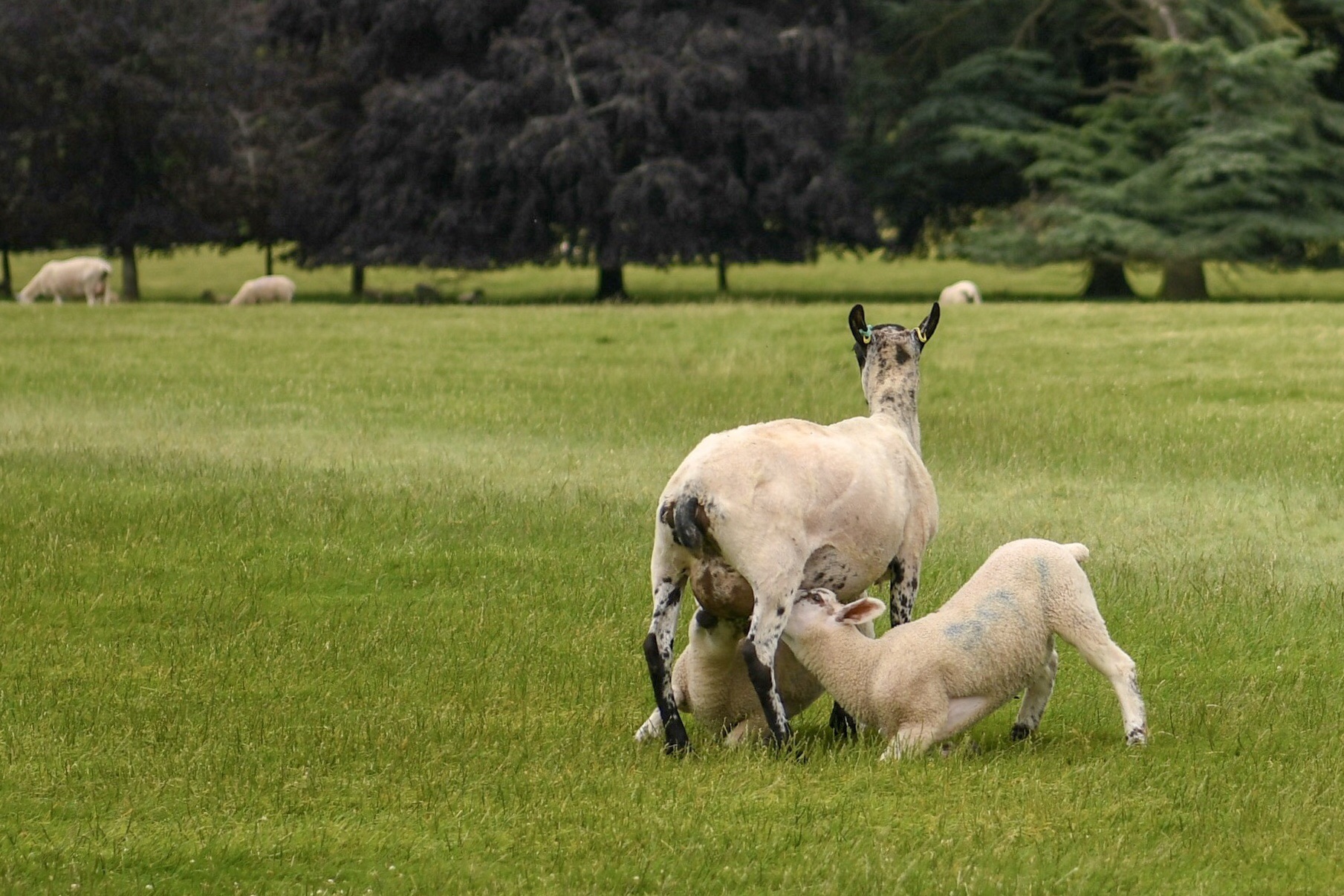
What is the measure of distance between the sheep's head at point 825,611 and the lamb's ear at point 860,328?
60.7 inches

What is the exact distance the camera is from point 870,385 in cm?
912

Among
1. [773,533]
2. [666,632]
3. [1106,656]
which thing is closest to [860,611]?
[773,533]

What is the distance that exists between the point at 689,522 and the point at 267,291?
1471 inches

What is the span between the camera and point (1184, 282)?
40531mm

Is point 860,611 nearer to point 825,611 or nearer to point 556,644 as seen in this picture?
point 825,611

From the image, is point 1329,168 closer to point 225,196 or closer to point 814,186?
point 814,186

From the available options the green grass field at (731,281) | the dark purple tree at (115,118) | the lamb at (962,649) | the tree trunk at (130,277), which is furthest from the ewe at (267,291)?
the lamb at (962,649)

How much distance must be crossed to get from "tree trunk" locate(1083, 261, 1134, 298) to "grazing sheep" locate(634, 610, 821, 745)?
125ft

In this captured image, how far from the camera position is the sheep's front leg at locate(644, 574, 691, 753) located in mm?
7766


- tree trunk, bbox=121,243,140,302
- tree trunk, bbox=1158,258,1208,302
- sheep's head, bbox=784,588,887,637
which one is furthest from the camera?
tree trunk, bbox=121,243,140,302

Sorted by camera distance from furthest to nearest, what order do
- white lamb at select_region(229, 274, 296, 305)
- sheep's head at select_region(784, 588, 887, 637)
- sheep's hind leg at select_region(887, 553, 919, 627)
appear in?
1. white lamb at select_region(229, 274, 296, 305)
2. sheep's hind leg at select_region(887, 553, 919, 627)
3. sheep's head at select_region(784, 588, 887, 637)

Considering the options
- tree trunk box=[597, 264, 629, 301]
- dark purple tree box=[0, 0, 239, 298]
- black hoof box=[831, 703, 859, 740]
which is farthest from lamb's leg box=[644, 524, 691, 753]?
dark purple tree box=[0, 0, 239, 298]

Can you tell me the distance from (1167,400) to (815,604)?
1485 cm

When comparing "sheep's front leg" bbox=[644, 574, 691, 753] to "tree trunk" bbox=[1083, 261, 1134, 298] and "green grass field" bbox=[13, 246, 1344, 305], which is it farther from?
"tree trunk" bbox=[1083, 261, 1134, 298]
